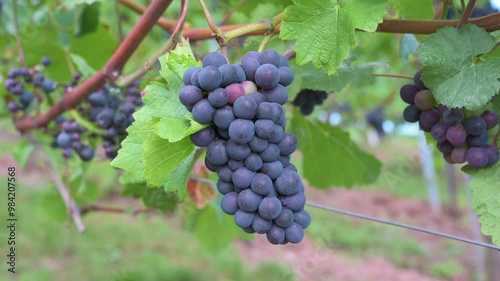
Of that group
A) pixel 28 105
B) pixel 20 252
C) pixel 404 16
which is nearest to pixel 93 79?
pixel 28 105

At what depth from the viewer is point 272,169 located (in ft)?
2.41

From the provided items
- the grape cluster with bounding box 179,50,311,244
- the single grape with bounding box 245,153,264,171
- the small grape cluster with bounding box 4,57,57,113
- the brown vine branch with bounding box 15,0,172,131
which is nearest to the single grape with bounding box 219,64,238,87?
the grape cluster with bounding box 179,50,311,244

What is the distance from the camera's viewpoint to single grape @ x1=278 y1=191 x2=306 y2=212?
0.73 m

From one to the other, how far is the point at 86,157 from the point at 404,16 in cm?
95

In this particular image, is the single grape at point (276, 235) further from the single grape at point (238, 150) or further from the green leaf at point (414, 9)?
the green leaf at point (414, 9)

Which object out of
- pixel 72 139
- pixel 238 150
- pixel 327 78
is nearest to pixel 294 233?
pixel 238 150

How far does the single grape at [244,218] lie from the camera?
0.72 m

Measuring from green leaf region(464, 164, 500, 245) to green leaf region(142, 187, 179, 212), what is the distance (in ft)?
2.83

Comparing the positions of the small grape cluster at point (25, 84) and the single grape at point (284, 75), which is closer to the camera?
the single grape at point (284, 75)

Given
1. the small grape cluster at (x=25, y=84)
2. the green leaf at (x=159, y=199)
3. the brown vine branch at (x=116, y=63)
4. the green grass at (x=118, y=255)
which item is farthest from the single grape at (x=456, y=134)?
the green grass at (x=118, y=255)

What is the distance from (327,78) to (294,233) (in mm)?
531

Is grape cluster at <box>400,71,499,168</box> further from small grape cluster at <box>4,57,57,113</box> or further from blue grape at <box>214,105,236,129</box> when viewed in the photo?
small grape cluster at <box>4,57,57,113</box>

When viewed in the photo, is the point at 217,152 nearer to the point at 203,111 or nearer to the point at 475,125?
the point at 203,111

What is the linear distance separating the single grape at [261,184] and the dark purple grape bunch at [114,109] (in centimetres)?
65
